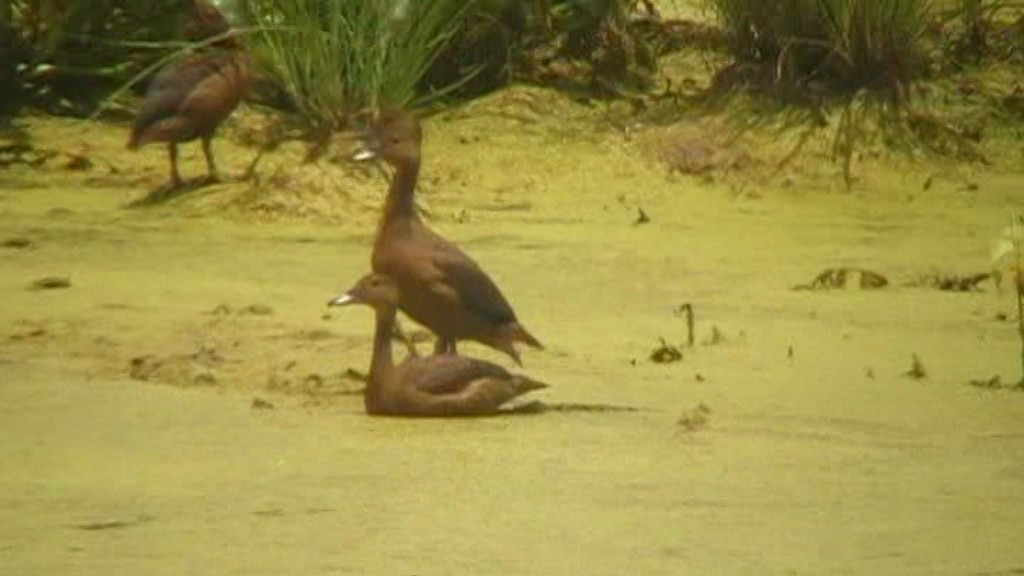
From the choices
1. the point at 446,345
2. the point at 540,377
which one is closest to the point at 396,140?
the point at 446,345

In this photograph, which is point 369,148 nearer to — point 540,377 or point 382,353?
point 540,377

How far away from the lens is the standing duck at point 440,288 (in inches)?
323

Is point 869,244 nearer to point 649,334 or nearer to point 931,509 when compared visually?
point 649,334

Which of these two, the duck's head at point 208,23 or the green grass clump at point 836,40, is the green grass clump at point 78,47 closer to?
the duck's head at point 208,23

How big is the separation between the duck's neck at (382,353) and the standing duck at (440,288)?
0.95ft

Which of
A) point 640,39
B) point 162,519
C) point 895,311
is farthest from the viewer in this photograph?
point 640,39

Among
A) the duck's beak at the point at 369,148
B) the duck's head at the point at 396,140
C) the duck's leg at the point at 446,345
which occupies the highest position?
the duck's head at the point at 396,140

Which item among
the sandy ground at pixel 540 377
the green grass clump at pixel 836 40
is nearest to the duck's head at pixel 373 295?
the sandy ground at pixel 540 377

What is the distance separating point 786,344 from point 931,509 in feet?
7.68

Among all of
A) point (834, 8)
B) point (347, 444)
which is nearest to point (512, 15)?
point (834, 8)

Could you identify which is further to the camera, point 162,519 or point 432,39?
point 432,39

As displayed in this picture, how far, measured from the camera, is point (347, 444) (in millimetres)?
7324

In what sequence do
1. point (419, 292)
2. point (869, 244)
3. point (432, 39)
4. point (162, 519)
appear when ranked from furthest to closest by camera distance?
point (432, 39), point (869, 244), point (419, 292), point (162, 519)

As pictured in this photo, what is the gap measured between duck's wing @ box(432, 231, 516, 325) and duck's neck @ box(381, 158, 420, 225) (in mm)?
192
